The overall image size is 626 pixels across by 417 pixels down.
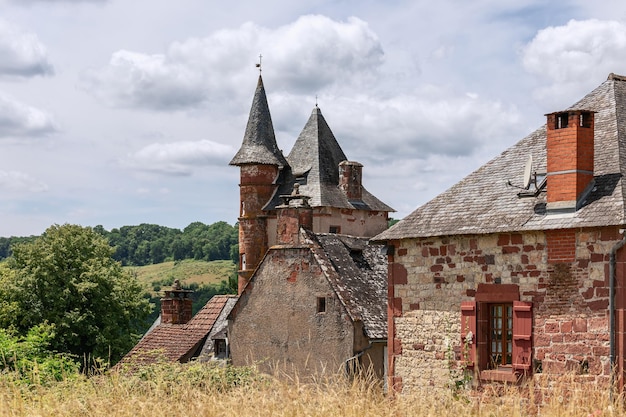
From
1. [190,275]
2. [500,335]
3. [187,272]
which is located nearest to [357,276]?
[500,335]

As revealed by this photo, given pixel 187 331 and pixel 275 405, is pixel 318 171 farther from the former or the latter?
pixel 275 405

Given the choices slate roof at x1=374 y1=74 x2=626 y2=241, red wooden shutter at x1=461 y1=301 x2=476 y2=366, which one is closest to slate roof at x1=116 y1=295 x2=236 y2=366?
slate roof at x1=374 y1=74 x2=626 y2=241

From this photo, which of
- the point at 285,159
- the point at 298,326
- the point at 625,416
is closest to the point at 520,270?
the point at 625,416

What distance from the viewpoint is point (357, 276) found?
87.2 ft

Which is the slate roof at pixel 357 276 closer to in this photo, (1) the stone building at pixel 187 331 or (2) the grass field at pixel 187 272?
(1) the stone building at pixel 187 331

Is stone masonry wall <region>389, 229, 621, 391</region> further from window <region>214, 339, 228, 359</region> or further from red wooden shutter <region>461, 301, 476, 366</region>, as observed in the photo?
window <region>214, 339, 228, 359</region>

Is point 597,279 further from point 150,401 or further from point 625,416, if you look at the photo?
point 150,401

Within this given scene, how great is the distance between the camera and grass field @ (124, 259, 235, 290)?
120 m

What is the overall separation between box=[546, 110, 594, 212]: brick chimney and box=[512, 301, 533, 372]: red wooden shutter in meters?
1.88

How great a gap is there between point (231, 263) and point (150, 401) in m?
122

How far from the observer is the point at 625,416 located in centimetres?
961

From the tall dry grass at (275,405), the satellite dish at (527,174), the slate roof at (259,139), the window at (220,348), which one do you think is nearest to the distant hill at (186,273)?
the slate roof at (259,139)

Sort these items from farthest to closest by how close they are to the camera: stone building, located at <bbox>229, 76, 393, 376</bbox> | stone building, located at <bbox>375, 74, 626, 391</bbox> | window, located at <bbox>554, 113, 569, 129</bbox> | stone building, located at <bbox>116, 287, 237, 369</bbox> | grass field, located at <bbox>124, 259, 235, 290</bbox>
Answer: grass field, located at <bbox>124, 259, 235, 290</bbox>
stone building, located at <bbox>116, 287, 237, 369</bbox>
stone building, located at <bbox>229, 76, 393, 376</bbox>
window, located at <bbox>554, 113, 569, 129</bbox>
stone building, located at <bbox>375, 74, 626, 391</bbox>

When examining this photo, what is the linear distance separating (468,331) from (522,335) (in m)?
1.24
